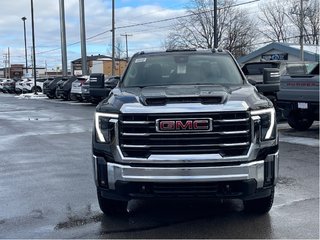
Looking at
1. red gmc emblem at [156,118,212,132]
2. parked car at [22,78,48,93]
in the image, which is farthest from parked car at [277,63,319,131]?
parked car at [22,78,48,93]

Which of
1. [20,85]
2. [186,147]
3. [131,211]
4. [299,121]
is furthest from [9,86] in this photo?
[186,147]

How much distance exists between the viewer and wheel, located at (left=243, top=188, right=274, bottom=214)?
5402mm

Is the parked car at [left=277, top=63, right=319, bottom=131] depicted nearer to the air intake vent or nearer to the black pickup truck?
the black pickup truck

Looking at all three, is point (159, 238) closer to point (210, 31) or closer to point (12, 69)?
point (210, 31)

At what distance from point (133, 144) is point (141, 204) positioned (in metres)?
1.49

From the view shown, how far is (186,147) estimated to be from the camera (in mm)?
4699

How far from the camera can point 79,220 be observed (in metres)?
5.46

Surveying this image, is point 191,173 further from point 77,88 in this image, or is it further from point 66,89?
point 66,89

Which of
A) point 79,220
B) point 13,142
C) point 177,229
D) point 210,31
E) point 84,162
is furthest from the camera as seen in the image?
point 210,31

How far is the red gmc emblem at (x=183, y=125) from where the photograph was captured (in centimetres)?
466

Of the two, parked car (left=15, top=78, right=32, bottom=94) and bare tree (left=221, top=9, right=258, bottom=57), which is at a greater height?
bare tree (left=221, top=9, right=258, bottom=57)

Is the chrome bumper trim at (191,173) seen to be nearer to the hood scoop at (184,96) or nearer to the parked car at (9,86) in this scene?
the hood scoop at (184,96)

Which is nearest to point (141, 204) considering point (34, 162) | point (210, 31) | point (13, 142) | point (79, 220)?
point (79, 220)

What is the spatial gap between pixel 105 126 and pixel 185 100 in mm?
860
